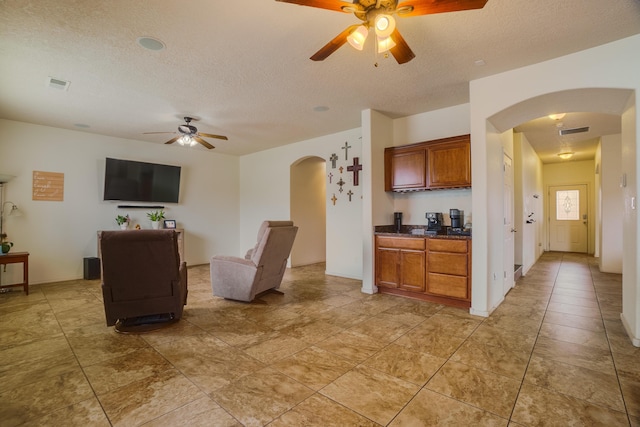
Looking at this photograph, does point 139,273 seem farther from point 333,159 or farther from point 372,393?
point 333,159

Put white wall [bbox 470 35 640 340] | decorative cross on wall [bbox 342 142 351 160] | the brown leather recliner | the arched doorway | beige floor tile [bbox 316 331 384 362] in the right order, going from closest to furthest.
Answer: beige floor tile [bbox 316 331 384 362] < white wall [bbox 470 35 640 340] < the brown leather recliner < decorative cross on wall [bbox 342 142 351 160] < the arched doorway

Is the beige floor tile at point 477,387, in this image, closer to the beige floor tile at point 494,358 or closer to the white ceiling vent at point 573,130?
the beige floor tile at point 494,358

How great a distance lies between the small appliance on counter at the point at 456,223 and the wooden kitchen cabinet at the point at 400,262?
1.44ft

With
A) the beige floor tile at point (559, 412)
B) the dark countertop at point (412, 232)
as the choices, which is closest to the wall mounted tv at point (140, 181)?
the dark countertop at point (412, 232)

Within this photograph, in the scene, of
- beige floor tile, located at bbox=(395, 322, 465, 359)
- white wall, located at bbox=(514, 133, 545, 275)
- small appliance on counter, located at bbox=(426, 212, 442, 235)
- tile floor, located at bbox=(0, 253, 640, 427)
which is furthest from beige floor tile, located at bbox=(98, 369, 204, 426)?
white wall, located at bbox=(514, 133, 545, 275)

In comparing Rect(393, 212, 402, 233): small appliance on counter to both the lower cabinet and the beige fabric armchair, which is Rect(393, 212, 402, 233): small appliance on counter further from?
the beige fabric armchair

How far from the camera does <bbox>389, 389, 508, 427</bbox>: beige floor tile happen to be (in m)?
1.71

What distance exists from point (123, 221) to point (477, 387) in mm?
6566

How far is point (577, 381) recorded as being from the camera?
2139mm

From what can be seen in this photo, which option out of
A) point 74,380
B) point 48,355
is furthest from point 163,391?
point 48,355

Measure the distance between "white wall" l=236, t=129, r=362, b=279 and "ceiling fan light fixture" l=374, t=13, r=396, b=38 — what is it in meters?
2.61

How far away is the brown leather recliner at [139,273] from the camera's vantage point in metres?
2.90

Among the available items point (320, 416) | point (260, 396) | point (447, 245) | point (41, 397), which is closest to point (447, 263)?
point (447, 245)

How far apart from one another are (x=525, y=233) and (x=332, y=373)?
545 cm
